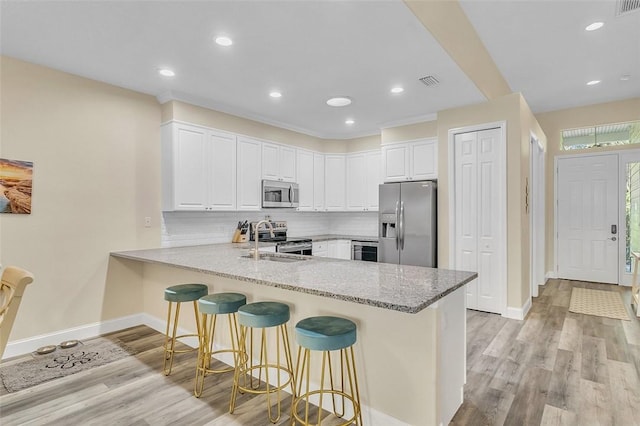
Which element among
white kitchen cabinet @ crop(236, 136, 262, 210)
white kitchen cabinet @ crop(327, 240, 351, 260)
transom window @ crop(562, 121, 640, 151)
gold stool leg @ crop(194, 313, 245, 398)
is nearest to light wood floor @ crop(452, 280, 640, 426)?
gold stool leg @ crop(194, 313, 245, 398)

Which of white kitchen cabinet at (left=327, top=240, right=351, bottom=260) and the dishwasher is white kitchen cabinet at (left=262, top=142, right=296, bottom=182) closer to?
white kitchen cabinet at (left=327, top=240, right=351, bottom=260)

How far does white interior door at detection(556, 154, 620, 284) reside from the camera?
5.64 m

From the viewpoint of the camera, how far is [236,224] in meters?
5.03

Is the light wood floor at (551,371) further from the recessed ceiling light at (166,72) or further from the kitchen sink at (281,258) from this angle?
the recessed ceiling light at (166,72)

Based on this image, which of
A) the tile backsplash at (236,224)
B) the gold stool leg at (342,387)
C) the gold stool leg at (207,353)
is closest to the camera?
the gold stool leg at (342,387)

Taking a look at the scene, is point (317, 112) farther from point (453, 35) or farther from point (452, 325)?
point (452, 325)

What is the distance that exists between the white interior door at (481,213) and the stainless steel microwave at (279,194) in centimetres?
246

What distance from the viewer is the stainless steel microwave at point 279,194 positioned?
5040 millimetres

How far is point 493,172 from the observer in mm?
4227

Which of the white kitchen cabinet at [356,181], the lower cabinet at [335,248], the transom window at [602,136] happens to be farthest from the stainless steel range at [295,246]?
the transom window at [602,136]

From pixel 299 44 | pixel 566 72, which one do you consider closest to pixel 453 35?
pixel 299 44

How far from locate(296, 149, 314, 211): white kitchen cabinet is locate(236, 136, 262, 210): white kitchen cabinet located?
90cm

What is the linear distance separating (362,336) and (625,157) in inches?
238

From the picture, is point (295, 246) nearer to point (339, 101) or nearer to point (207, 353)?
point (339, 101)
